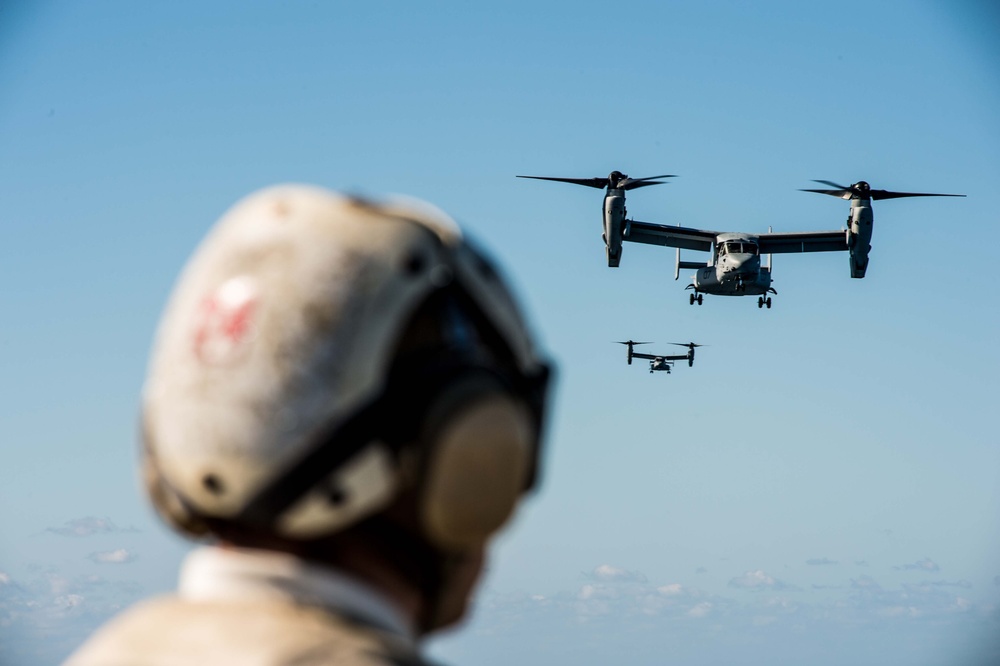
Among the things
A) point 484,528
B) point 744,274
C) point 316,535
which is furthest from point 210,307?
point 744,274

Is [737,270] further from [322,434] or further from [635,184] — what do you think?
[322,434]

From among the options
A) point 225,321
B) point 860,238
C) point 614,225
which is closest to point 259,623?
point 225,321

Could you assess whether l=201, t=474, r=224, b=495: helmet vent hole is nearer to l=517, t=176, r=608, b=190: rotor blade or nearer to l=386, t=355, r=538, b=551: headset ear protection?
l=386, t=355, r=538, b=551: headset ear protection

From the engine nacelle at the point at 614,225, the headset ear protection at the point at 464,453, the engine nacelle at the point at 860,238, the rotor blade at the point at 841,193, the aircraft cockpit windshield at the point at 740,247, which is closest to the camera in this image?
the headset ear protection at the point at 464,453

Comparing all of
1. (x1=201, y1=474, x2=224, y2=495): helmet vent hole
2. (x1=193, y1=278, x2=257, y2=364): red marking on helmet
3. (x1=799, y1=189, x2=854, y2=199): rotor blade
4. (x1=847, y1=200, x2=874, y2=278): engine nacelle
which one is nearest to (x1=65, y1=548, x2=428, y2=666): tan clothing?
(x1=201, y1=474, x2=224, y2=495): helmet vent hole

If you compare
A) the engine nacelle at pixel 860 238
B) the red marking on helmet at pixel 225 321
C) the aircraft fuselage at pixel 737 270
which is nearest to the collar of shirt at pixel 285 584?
the red marking on helmet at pixel 225 321

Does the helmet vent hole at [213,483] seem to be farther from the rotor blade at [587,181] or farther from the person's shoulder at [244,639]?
the rotor blade at [587,181]
